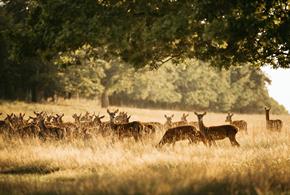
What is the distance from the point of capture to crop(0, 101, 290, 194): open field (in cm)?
771

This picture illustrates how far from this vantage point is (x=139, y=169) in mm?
10016

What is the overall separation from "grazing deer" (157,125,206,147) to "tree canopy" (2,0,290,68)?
3.29 metres

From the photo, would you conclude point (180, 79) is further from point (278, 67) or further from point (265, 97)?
point (278, 67)

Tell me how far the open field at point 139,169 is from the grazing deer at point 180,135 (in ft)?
1.84

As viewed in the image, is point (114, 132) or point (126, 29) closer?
point (126, 29)

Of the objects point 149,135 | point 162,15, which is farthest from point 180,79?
point 162,15

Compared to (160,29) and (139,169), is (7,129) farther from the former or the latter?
(160,29)

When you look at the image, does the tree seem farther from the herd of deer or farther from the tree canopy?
the tree canopy

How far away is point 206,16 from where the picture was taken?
10.2m

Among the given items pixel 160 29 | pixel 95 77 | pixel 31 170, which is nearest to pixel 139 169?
pixel 160 29

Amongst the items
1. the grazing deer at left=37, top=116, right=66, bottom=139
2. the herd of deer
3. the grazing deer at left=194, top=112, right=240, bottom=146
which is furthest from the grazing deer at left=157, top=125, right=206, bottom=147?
the grazing deer at left=37, top=116, right=66, bottom=139

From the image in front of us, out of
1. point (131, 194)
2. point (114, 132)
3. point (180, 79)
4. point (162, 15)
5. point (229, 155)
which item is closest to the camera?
point (131, 194)

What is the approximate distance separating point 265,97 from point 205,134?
2605 inches

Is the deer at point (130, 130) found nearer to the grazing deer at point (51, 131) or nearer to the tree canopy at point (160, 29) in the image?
the grazing deer at point (51, 131)
